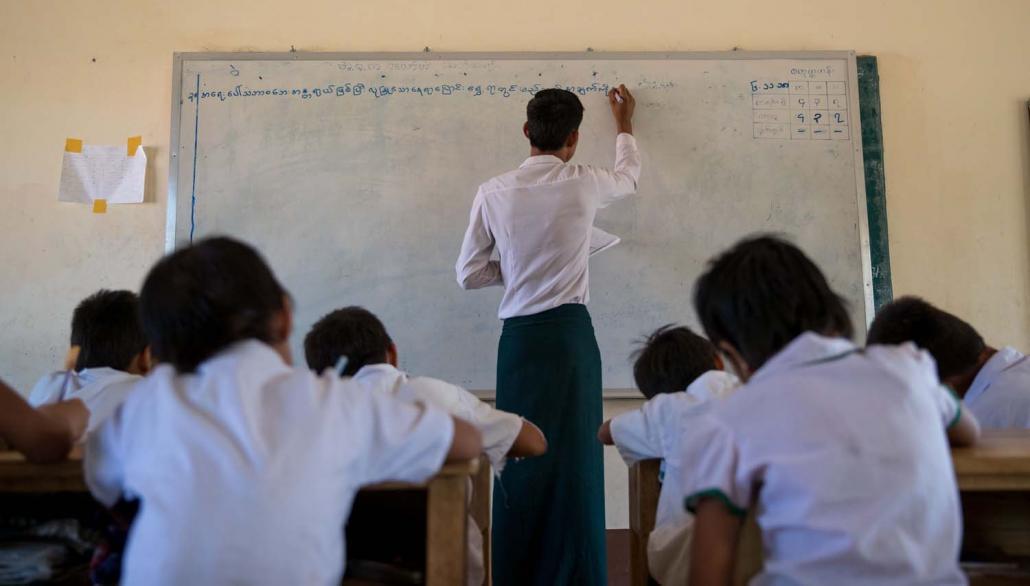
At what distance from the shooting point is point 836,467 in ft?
3.07

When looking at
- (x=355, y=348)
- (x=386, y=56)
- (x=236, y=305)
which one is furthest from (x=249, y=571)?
(x=386, y=56)

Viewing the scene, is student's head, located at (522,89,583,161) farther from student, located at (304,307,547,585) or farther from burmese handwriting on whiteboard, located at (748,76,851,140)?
burmese handwriting on whiteboard, located at (748,76,851,140)

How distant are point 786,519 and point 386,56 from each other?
2427 mm

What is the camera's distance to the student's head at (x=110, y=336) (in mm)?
1742

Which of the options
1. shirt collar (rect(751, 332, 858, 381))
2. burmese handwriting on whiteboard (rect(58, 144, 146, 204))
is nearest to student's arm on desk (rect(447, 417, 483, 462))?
shirt collar (rect(751, 332, 858, 381))

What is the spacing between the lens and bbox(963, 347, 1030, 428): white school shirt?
1847 mm

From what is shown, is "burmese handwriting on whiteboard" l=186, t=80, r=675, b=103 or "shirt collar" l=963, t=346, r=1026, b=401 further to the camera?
"burmese handwriting on whiteboard" l=186, t=80, r=675, b=103

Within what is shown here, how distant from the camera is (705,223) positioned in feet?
9.70

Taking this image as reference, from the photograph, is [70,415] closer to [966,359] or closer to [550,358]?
[550,358]

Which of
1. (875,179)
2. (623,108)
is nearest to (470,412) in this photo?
(623,108)

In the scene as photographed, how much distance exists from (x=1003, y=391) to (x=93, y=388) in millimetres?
1918

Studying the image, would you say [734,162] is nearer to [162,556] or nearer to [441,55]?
[441,55]

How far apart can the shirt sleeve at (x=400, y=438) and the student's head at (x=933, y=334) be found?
3.68 ft

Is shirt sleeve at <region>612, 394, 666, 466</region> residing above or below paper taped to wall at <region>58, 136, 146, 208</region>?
below
